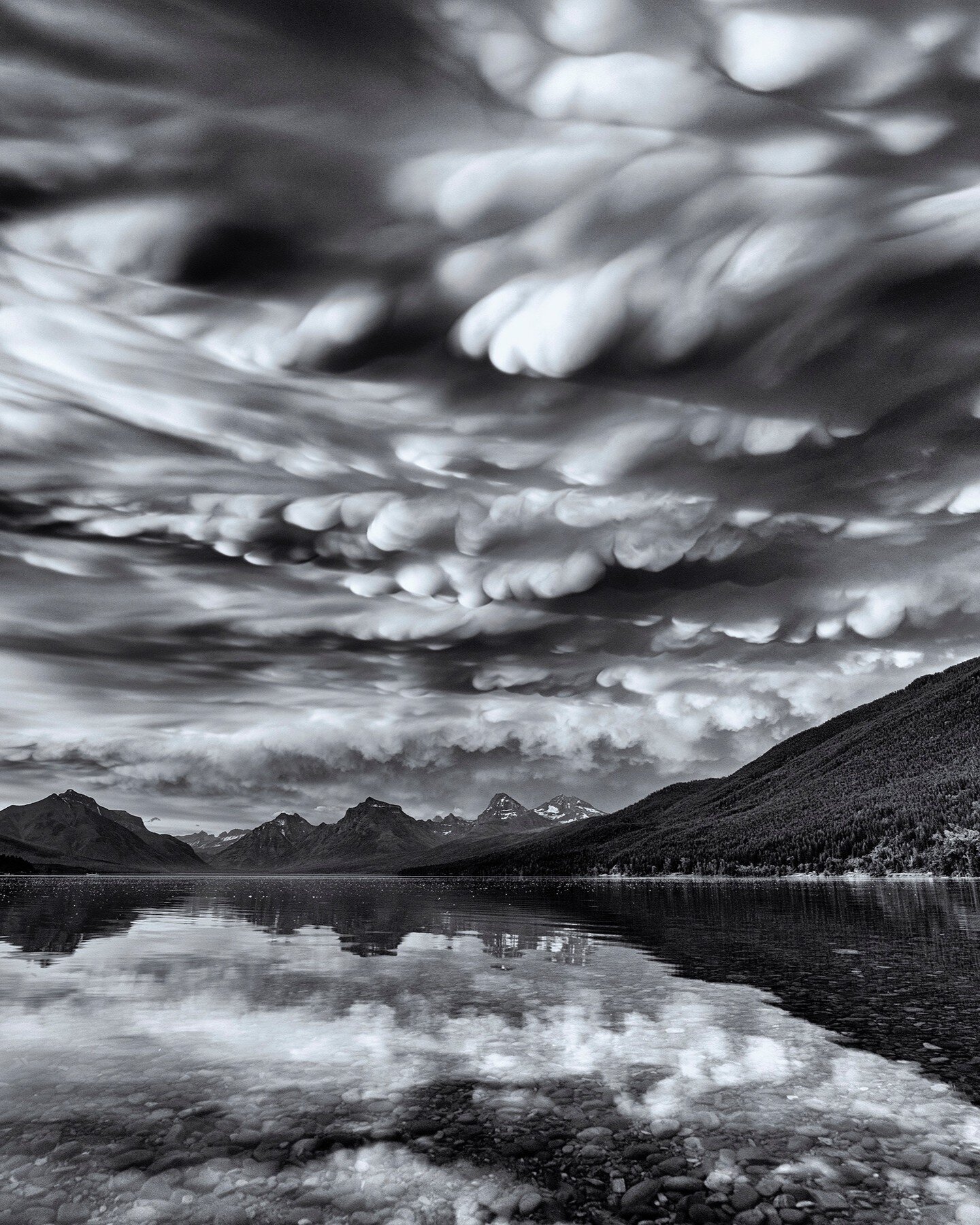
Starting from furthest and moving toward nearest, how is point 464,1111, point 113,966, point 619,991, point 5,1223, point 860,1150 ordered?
point 113,966, point 619,991, point 464,1111, point 860,1150, point 5,1223

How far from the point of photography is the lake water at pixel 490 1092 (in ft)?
33.7

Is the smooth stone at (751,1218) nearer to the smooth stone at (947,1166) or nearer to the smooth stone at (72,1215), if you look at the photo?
the smooth stone at (947,1166)

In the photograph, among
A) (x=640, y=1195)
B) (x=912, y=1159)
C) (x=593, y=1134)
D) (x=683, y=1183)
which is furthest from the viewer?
(x=593, y=1134)

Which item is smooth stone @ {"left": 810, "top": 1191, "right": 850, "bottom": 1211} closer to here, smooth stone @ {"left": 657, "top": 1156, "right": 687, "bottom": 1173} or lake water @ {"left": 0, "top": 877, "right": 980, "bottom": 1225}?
lake water @ {"left": 0, "top": 877, "right": 980, "bottom": 1225}

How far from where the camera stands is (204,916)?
7325cm

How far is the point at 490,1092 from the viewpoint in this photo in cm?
1491

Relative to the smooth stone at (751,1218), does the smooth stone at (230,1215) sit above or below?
above

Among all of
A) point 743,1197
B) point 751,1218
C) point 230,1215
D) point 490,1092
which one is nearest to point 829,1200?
point 743,1197

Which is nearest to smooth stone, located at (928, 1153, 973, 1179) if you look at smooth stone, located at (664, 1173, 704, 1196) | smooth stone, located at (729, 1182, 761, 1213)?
smooth stone, located at (729, 1182, 761, 1213)

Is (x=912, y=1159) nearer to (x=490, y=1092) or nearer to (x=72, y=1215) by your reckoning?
(x=490, y=1092)

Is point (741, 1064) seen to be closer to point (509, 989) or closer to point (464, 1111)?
point (464, 1111)

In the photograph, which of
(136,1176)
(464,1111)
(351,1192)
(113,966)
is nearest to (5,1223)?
(136,1176)

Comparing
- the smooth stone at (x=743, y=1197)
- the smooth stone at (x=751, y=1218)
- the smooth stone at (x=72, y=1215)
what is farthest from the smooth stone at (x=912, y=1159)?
the smooth stone at (x=72, y=1215)

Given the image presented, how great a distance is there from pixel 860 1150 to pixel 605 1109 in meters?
4.31
